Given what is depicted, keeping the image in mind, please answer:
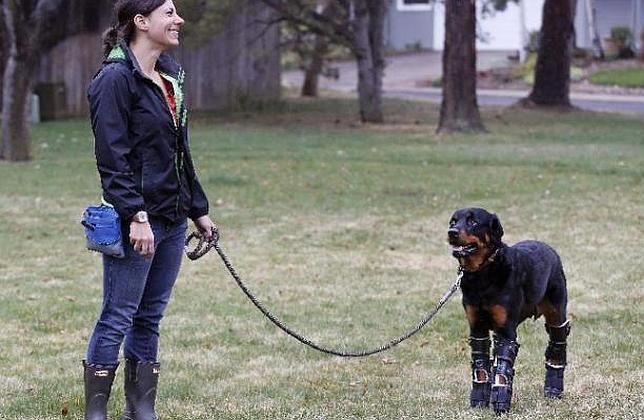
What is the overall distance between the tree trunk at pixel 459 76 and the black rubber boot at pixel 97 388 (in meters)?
17.2

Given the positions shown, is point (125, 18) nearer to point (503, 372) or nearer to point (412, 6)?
point (503, 372)

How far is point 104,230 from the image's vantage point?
4875mm

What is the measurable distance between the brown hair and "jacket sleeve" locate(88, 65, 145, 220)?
19cm

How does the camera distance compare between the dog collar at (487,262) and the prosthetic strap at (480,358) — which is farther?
the prosthetic strap at (480,358)

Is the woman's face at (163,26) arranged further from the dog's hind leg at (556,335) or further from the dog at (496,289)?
the dog's hind leg at (556,335)

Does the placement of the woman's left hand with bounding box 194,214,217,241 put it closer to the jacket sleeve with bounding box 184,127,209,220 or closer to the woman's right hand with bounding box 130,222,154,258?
the jacket sleeve with bounding box 184,127,209,220

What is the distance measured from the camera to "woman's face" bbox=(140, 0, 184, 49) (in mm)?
4977

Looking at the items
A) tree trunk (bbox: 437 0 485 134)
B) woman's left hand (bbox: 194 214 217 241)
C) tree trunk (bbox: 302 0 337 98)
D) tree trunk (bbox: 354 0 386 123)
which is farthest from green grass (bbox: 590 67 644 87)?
woman's left hand (bbox: 194 214 217 241)

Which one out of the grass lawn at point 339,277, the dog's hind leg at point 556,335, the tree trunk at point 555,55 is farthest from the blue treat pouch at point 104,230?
the tree trunk at point 555,55

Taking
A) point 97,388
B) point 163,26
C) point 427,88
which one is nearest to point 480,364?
point 97,388

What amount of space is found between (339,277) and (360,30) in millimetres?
15284

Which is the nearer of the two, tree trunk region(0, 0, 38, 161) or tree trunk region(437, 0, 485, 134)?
tree trunk region(0, 0, 38, 161)

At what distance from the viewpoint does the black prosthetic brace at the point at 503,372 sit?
5574 millimetres

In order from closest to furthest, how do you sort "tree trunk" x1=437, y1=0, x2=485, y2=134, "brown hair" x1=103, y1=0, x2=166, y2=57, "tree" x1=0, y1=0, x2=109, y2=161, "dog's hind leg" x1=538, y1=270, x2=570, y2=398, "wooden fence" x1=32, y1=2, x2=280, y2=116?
"brown hair" x1=103, y1=0, x2=166, y2=57, "dog's hind leg" x1=538, y1=270, x2=570, y2=398, "tree" x1=0, y1=0, x2=109, y2=161, "tree trunk" x1=437, y1=0, x2=485, y2=134, "wooden fence" x1=32, y1=2, x2=280, y2=116
